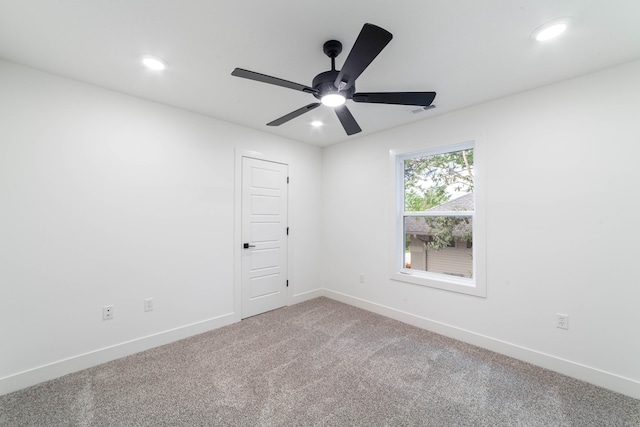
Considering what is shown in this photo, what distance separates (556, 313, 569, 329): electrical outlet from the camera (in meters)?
2.25

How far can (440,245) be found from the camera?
3230 millimetres

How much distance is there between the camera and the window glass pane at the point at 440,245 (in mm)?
3014

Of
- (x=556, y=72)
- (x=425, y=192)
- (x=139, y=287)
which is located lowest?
(x=139, y=287)

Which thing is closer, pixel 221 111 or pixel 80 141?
pixel 80 141

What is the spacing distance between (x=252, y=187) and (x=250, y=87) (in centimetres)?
142

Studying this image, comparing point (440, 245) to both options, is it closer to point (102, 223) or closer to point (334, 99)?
point (334, 99)

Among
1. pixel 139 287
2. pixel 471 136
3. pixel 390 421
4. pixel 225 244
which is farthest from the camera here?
pixel 225 244

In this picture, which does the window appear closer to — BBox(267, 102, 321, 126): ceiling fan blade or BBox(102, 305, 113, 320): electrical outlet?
BBox(267, 102, 321, 126): ceiling fan blade

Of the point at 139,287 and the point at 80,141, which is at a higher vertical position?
the point at 80,141

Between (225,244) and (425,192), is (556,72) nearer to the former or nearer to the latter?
(425,192)

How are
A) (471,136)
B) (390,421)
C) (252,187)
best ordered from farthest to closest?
(252,187) → (471,136) → (390,421)

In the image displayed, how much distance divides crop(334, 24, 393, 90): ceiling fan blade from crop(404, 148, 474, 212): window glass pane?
2.02 meters

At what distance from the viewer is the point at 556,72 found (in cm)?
216

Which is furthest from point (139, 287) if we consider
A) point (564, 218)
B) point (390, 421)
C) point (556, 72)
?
point (556, 72)
